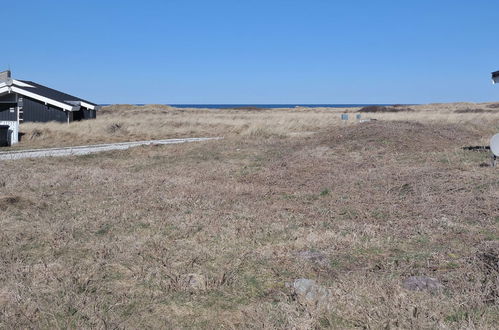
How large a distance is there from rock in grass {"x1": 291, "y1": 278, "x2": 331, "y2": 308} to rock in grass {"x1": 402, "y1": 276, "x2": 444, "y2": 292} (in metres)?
1.05

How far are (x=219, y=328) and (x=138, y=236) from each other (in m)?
3.73

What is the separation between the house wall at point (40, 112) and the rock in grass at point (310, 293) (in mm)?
32430

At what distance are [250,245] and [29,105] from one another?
30.6 meters

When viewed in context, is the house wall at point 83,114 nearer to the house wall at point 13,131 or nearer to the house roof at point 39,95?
the house roof at point 39,95

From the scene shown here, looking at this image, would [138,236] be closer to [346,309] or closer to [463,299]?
[346,309]

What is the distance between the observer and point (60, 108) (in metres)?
35.0

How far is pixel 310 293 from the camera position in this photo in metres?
5.61

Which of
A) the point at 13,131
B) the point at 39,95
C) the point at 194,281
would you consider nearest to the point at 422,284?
the point at 194,281

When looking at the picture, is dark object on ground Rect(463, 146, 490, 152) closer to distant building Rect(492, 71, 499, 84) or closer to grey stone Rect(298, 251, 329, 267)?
distant building Rect(492, 71, 499, 84)

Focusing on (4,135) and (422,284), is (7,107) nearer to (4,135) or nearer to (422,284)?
(4,135)

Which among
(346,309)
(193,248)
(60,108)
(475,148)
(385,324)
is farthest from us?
(60,108)

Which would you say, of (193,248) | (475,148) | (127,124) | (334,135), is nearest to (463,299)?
(193,248)

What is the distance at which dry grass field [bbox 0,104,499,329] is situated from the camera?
17.1 ft

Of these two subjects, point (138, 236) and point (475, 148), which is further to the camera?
point (475, 148)
